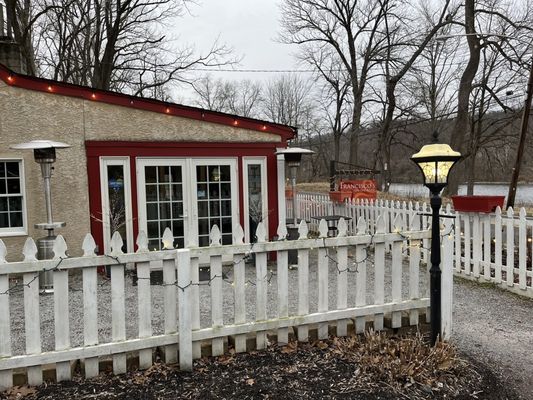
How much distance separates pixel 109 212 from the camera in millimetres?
7215

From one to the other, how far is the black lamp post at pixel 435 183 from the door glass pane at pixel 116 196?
537 centimetres

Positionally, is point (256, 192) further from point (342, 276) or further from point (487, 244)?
point (342, 276)

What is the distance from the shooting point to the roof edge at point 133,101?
668 centimetres

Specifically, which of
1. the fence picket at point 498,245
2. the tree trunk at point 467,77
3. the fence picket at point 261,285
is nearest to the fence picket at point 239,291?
the fence picket at point 261,285

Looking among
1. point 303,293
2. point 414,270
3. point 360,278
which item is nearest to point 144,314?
point 303,293

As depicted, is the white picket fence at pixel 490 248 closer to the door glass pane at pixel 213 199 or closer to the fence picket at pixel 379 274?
the fence picket at pixel 379 274

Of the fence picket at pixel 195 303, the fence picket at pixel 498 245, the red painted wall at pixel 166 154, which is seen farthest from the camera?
the red painted wall at pixel 166 154

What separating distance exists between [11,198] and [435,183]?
252 inches

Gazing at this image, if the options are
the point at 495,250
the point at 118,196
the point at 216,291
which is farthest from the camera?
the point at 118,196

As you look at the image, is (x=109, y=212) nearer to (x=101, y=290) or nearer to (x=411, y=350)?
(x=101, y=290)

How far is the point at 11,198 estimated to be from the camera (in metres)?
6.82

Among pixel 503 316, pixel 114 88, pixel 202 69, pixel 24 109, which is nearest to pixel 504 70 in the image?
pixel 202 69

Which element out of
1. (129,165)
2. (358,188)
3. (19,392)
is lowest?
(19,392)

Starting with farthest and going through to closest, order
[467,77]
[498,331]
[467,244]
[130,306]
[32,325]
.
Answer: [467,77], [467,244], [130,306], [498,331], [32,325]
